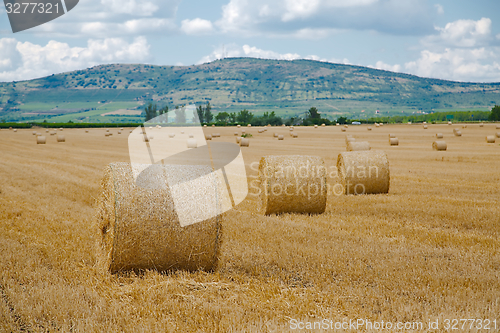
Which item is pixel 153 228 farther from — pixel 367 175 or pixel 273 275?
pixel 367 175

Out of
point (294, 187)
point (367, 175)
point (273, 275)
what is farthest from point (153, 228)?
point (367, 175)

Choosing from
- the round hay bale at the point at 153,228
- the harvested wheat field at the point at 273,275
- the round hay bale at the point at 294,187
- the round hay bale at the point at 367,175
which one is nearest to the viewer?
the harvested wheat field at the point at 273,275

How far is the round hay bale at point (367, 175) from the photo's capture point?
13383 mm

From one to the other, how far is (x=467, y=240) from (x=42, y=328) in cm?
734

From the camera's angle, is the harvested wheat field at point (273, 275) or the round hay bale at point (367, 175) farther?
the round hay bale at point (367, 175)

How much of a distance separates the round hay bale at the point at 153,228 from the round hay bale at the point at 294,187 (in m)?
3.84

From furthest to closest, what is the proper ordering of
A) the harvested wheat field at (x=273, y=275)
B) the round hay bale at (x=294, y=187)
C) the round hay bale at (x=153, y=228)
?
the round hay bale at (x=294, y=187) < the round hay bale at (x=153, y=228) < the harvested wheat field at (x=273, y=275)

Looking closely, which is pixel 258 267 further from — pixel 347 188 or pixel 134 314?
pixel 347 188

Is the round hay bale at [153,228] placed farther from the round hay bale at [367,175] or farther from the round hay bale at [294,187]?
the round hay bale at [367,175]

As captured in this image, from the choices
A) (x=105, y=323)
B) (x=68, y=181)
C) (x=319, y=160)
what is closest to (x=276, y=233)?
(x=319, y=160)

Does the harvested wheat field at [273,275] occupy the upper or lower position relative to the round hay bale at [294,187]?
lower

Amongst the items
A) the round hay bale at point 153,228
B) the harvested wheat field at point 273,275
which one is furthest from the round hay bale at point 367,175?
the round hay bale at point 153,228

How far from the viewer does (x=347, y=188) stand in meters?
13.5

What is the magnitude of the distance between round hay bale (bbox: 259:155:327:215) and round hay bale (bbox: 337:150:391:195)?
3.05 meters
